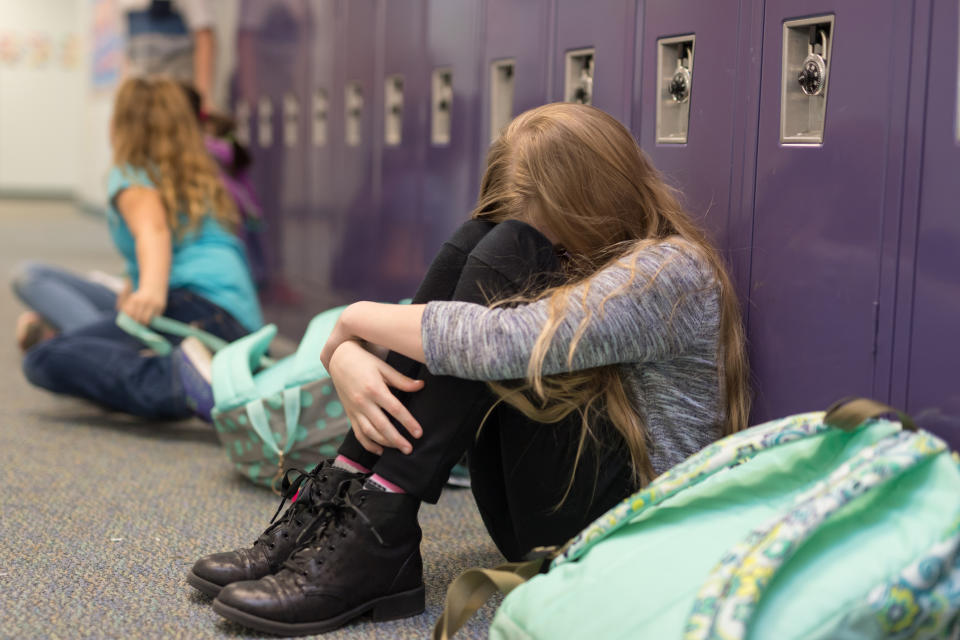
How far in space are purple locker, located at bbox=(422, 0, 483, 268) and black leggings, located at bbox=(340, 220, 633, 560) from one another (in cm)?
95

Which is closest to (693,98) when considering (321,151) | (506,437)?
(506,437)

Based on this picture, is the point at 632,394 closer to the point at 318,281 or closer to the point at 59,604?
the point at 59,604

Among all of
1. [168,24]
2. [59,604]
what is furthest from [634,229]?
[168,24]

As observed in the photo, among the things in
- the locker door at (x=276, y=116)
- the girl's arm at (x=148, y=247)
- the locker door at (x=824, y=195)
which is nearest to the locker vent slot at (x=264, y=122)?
the locker door at (x=276, y=116)

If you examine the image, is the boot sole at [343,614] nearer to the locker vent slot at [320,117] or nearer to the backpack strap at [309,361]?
the backpack strap at [309,361]

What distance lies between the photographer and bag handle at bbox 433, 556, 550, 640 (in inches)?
47.2

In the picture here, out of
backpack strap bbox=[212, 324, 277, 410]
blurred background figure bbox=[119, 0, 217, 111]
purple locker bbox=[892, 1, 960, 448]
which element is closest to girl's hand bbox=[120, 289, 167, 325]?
backpack strap bbox=[212, 324, 277, 410]

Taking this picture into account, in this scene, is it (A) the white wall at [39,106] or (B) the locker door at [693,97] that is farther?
(A) the white wall at [39,106]

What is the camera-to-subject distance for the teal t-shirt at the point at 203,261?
2520 millimetres

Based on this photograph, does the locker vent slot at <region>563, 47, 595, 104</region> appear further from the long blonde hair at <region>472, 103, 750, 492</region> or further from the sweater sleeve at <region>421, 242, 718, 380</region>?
the sweater sleeve at <region>421, 242, 718, 380</region>

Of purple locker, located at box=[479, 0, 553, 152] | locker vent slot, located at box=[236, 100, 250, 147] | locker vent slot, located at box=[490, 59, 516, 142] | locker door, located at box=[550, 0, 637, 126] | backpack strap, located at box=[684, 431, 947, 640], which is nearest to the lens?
backpack strap, located at box=[684, 431, 947, 640]

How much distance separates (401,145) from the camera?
269 centimetres

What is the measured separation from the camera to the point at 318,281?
3.34 metres

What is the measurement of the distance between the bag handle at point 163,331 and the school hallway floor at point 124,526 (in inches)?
8.2
